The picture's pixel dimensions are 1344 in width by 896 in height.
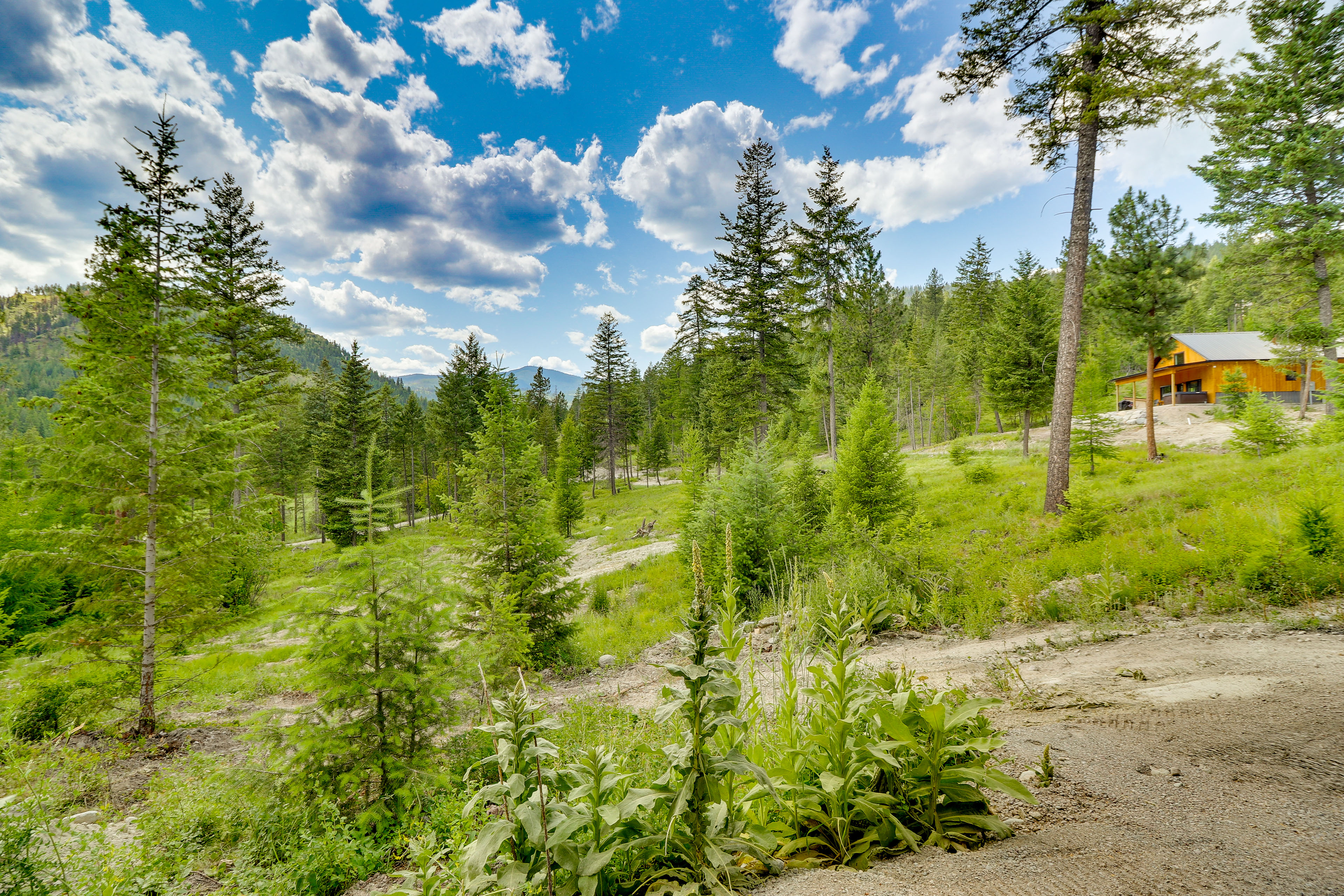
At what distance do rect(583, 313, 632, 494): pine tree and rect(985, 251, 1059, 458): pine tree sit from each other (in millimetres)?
28313

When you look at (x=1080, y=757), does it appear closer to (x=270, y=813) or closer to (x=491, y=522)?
(x=270, y=813)

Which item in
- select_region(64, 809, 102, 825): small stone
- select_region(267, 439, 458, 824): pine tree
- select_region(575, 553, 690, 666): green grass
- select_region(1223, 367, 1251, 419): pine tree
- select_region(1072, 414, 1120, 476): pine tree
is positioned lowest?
select_region(575, 553, 690, 666): green grass

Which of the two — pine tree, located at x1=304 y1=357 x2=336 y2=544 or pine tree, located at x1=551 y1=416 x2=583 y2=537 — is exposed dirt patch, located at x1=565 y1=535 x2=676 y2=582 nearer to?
pine tree, located at x1=551 y1=416 x2=583 y2=537

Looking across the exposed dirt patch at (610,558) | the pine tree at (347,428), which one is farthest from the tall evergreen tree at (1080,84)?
the pine tree at (347,428)

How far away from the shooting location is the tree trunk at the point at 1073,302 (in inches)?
408

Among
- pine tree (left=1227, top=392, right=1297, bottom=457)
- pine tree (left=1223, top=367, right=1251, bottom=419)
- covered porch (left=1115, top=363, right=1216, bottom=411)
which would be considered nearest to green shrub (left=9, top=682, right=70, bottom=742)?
pine tree (left=1227, top=392, right=1297, bottom=457)

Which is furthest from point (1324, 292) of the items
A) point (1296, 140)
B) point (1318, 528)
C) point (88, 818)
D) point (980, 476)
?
point (88, 818)

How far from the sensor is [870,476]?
12539 mm

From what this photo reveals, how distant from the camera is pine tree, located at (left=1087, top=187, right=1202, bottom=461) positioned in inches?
642

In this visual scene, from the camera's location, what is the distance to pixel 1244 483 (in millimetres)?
10828

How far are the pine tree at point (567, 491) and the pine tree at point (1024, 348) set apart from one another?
23.7 metres

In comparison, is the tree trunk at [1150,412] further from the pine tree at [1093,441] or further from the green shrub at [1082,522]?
the green shrub at [1082,522]

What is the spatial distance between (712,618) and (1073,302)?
13006mm

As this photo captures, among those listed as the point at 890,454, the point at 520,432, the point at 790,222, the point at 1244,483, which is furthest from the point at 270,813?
the point at 790,222
